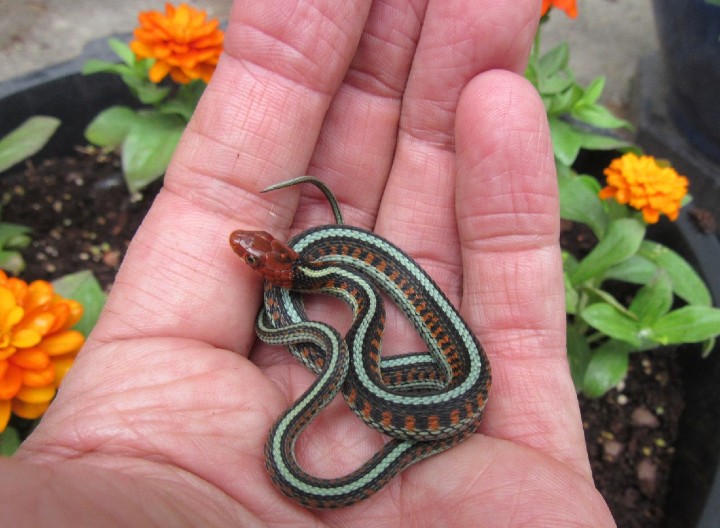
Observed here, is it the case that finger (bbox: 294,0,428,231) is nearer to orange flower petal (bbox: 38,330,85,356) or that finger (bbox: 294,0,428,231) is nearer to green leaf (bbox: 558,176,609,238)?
green leaf (bbox: 558,176,609,238)

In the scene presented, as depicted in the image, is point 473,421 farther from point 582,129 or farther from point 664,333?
point 582,129

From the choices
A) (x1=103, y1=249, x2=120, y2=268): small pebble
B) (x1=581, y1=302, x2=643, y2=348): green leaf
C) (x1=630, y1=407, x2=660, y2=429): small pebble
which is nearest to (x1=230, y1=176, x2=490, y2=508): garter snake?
(x1=581, y1=302, x2=643, y2=348): green leaf

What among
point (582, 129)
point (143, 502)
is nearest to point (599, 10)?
point (582, 129)

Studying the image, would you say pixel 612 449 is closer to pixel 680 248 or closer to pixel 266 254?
pixel 680 248

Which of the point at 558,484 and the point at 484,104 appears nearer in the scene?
the point at 558,484

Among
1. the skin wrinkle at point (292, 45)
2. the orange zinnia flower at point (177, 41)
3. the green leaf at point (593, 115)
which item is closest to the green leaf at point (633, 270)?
the green leaf at point (593, 115)

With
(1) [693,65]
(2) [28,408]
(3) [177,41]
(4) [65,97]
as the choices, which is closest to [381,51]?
(3) [177,41]
